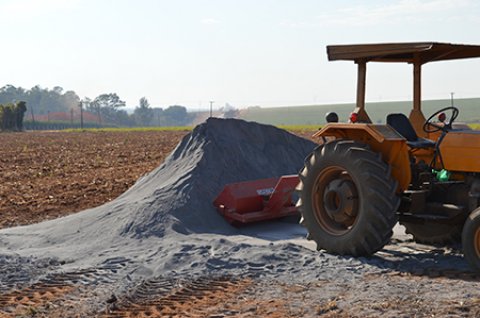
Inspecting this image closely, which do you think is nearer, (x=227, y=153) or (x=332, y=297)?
(x=332, y=297)

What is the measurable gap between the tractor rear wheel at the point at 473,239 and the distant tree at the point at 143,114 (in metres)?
150

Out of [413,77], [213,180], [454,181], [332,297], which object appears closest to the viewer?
[332,297]

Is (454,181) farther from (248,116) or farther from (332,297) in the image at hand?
(248,116)

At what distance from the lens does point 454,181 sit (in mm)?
6504

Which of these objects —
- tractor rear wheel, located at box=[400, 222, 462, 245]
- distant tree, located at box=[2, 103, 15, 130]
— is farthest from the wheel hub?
distant tree, located at box=[2, 103, 15, 130]

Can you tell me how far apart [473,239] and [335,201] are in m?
1.57

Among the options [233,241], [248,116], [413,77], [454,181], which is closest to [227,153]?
[233,241]

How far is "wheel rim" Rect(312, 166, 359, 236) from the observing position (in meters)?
6.73

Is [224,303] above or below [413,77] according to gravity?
below

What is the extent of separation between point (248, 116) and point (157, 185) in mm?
119177

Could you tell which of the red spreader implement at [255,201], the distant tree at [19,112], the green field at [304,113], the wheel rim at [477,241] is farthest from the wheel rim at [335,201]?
the green field at [304,113]

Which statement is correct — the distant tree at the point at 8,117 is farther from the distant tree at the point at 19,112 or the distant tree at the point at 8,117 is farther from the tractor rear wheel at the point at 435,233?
the tractor rear wheel at the point at 435,233

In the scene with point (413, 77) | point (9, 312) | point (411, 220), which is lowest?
point (9, 312)

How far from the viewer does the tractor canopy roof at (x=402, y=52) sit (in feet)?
21.3
